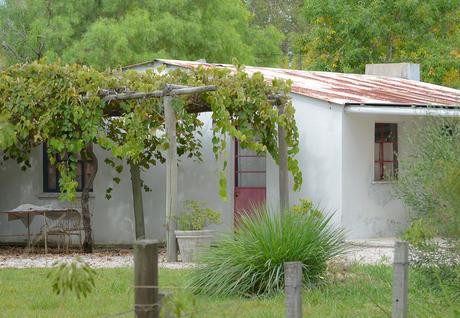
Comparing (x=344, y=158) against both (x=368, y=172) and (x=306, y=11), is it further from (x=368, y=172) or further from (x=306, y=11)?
(x=306, y=11)

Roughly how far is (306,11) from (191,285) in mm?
20416

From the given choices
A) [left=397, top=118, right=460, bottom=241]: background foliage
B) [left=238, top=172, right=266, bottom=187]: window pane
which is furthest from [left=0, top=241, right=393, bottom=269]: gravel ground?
[left=397, top=118, right=460, bottom=241]: background foliage

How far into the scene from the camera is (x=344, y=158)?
17.2 metres

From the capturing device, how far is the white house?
56.5 feet

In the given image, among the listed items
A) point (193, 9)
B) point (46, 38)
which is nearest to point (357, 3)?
point (193, 9)

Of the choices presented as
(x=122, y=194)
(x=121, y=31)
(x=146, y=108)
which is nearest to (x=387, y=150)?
(x=122, y=194)

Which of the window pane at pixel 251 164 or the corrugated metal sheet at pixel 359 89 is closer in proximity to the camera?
the corrugated metal sheet at pixel 359 89

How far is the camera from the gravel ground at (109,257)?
1443 cm

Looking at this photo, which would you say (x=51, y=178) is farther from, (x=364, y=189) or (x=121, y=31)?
(x=121, y=31)

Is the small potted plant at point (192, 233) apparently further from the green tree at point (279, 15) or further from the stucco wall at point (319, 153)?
the green tree at point (279, 15)

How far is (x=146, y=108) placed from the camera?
15.8 meters

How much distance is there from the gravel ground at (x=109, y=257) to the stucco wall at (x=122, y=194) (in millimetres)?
940

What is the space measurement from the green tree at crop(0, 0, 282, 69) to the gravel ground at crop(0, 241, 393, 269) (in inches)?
511

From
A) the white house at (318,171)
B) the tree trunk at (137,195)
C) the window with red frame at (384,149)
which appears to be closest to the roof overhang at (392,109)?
the white house at (318,171)
